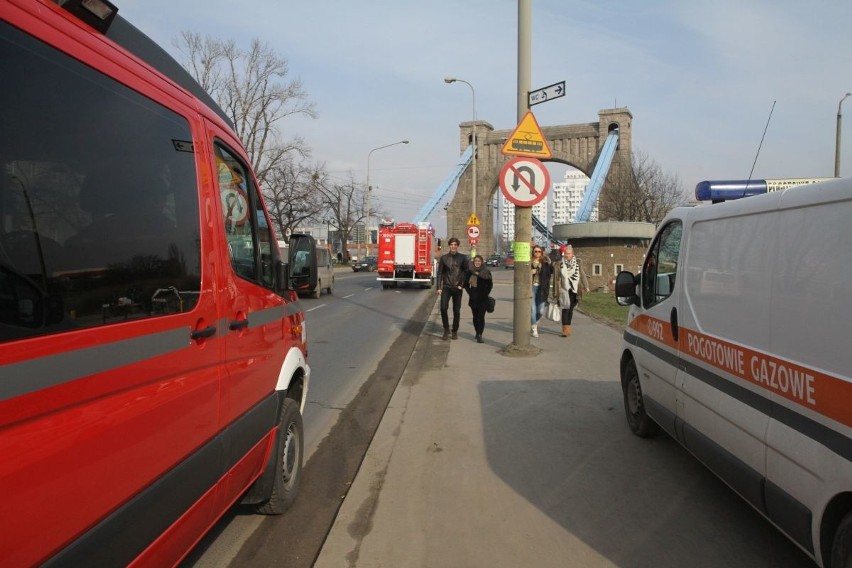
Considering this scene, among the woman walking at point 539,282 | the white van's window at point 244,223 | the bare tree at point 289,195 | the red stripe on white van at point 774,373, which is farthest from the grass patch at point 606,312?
the bare tree at point 289,195

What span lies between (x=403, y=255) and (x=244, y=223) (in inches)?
1032

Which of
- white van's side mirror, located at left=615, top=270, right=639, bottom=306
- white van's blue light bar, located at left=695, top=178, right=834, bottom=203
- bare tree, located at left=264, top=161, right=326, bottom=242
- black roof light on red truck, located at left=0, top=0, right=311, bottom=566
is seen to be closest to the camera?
black roof light on red truck, located at left=0, top=0, right=311, bottom=566

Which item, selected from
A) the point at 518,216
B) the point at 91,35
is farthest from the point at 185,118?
the point at 518,216

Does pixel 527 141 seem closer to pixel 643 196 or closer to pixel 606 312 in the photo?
pixel 606 312

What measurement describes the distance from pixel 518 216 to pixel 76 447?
25.8ft

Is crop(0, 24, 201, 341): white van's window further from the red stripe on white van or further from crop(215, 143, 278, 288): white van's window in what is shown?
the red stripe on white van

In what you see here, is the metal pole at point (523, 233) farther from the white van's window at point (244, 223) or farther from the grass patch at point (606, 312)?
the white van's window at point (244, 223)

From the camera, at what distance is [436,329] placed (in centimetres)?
1281

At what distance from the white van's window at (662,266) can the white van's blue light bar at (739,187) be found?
31 centimetres

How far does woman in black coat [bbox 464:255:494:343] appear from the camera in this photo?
10.6 metres

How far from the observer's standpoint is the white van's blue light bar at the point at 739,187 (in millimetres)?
4188

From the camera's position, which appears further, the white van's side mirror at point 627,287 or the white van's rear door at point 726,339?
the white van's side mirror at point 627,287

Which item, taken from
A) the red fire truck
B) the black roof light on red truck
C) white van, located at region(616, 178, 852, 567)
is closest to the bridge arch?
the red fire truck

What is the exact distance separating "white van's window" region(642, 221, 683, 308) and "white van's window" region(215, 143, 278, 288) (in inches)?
113
